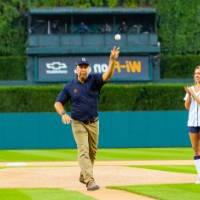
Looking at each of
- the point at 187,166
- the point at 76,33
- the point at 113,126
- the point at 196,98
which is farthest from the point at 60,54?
the point at 196,98

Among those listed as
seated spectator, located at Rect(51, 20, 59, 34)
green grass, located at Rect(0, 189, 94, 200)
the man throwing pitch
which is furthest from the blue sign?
green grass, located at Rect(0, 189, 94, 200)

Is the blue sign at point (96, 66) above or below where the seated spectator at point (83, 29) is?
below

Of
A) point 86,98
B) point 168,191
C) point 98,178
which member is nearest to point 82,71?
point 86,98

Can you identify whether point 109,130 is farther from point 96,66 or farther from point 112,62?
point 112,62

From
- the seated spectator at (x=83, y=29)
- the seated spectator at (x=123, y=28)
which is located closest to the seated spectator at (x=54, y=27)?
the seated spectator at (x=83, y=29)

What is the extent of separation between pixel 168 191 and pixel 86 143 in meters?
1.49

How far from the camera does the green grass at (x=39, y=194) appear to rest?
38.1 ft

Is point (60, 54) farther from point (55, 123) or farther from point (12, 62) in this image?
point (55, 123)

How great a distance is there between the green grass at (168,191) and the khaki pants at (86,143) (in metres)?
0.56

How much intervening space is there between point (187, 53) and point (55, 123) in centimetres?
1945

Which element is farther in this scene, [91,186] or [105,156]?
[105,156]

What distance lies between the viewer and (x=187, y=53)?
49969mm

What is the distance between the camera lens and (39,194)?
12.1m

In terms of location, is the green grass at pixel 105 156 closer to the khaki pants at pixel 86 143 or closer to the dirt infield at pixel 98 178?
the dirt infield at pixel 98 178
